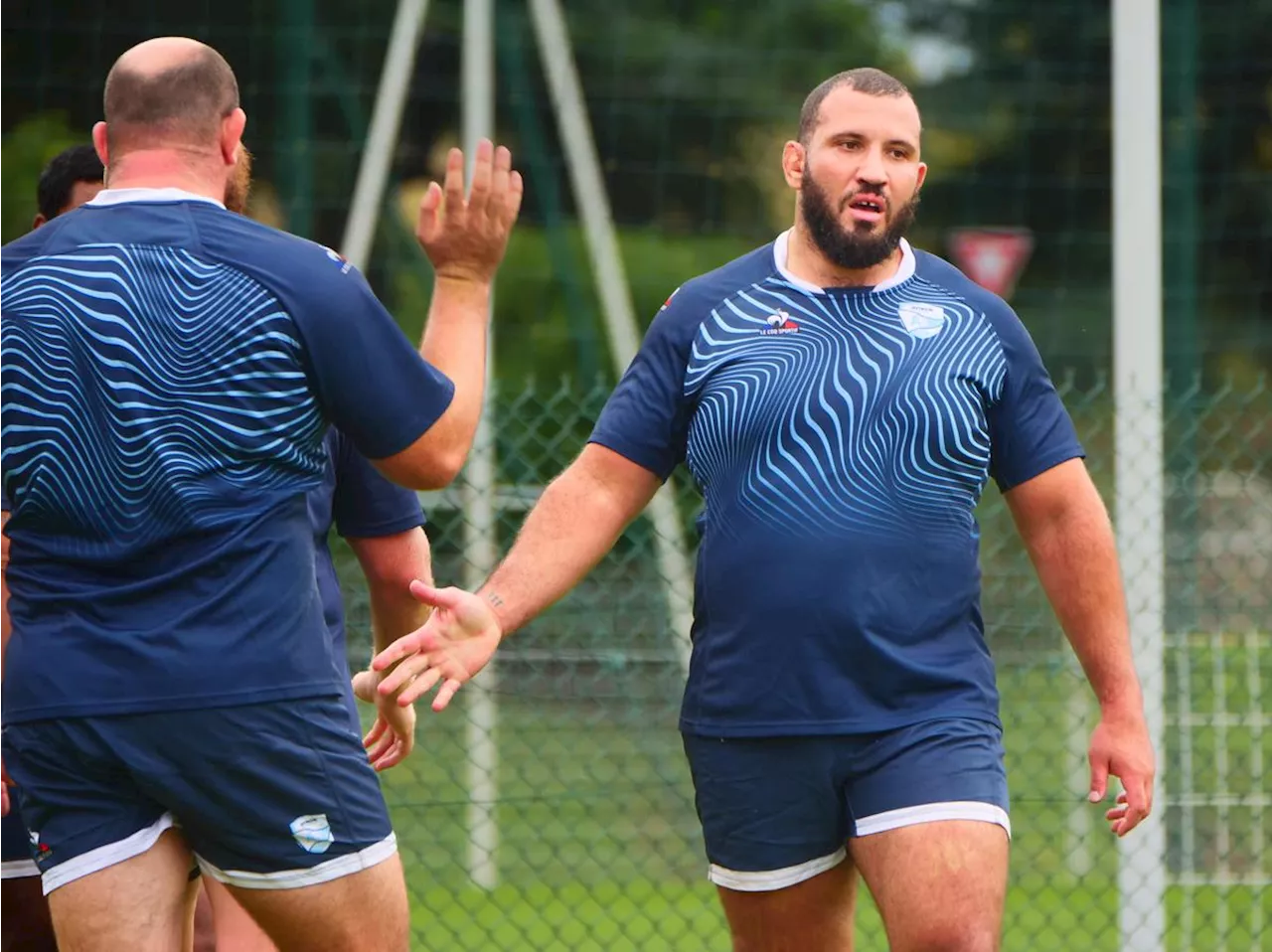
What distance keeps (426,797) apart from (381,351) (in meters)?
5.97

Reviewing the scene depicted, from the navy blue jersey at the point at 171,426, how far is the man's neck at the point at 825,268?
1.08 m

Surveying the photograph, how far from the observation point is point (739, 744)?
Answer: 3.97 metres

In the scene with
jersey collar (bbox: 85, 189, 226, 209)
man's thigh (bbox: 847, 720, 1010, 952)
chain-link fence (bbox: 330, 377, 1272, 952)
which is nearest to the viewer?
jersey collar (bbox: 85, 189, 226, 209)

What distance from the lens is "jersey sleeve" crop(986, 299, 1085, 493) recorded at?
4.02 meters

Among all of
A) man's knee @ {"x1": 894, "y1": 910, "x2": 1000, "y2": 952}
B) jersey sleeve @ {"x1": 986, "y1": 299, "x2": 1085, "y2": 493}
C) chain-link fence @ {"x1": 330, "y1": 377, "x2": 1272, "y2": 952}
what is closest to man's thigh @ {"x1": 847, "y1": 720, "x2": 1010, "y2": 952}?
man's knee @ {"x1": 894, "y1": 910, "x2": 1000, "y2": 952}

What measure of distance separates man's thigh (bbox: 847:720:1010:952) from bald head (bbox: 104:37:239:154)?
1703mm

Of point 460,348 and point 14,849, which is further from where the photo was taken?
point 14,849

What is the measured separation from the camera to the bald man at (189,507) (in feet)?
10.5

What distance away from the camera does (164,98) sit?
3324 mm

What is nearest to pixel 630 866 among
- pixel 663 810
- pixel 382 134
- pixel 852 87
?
pixel 663 810

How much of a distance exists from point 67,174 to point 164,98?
113 cm

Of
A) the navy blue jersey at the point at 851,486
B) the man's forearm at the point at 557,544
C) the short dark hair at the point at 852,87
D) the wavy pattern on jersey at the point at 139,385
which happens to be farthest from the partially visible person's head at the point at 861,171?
the wavy pattern on jersey at the point at 139,385

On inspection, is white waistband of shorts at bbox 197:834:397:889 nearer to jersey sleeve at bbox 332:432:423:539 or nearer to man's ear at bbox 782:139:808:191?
jersey sleeve at bbox 332:432:423:539

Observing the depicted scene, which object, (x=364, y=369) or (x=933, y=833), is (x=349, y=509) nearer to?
(x=364, y=369)
